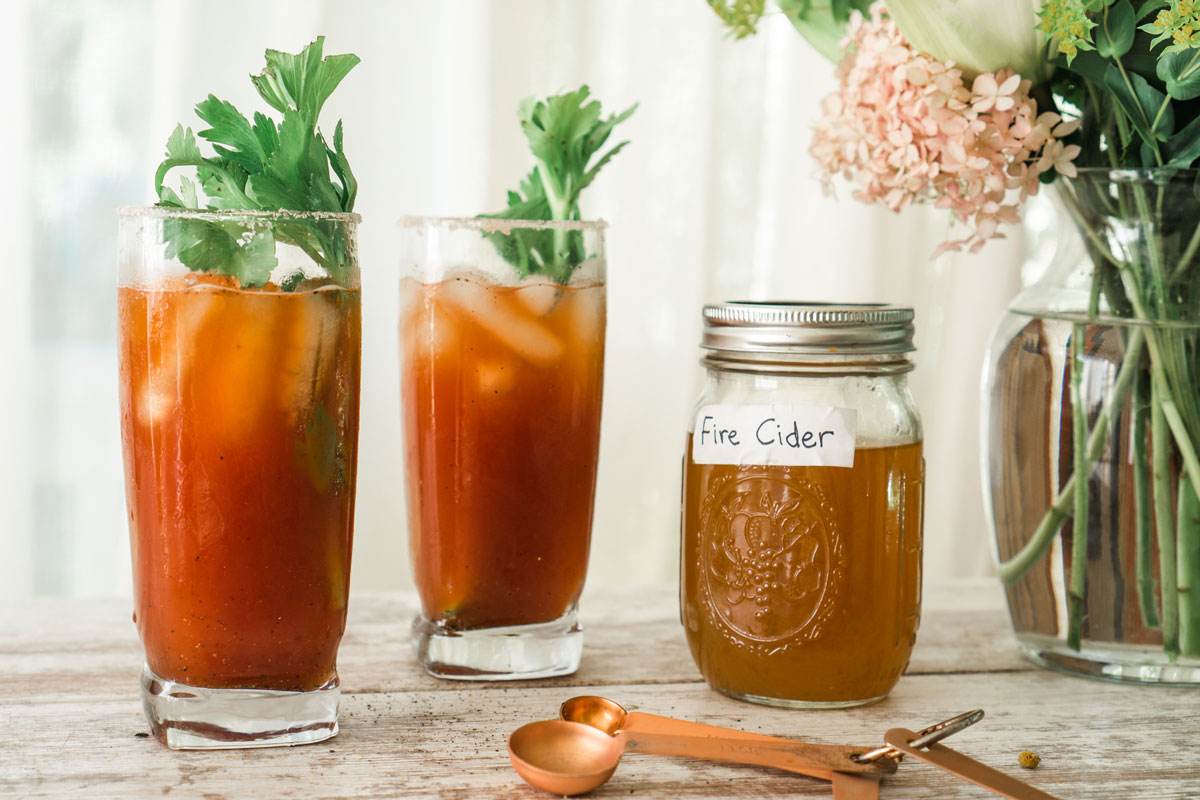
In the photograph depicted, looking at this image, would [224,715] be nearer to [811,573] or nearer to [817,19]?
[811,573]

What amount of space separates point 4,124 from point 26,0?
0.18 m

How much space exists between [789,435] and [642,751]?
254 mm

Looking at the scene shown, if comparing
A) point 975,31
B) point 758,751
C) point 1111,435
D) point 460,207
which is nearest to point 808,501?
point 758,751

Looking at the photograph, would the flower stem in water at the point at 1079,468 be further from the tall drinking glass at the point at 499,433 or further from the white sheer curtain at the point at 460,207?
the white sheer curtain at the point at 460,207

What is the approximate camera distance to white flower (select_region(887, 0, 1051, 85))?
0.89 meters

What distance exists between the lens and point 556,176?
94 cm

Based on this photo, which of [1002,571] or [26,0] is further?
[26,0]

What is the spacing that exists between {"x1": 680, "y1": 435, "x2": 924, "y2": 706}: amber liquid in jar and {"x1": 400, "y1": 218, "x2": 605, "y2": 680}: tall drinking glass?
13 centimetres

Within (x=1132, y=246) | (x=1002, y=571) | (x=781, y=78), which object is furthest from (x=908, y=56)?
(x=781, y=78)

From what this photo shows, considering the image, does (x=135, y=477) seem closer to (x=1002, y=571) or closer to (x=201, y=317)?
(x=201, y=317)

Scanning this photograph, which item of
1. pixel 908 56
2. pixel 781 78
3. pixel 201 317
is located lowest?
pixel 201 317

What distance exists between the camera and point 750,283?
1924 millimetres

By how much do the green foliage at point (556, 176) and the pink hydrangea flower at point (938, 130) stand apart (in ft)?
0.69

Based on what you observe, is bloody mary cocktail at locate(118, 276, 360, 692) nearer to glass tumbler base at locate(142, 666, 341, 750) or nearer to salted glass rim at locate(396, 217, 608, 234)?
glass tumbler base at locate(142, 666, 341, 750)
